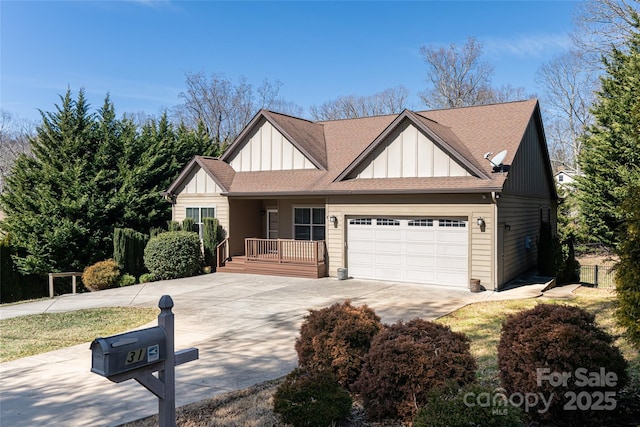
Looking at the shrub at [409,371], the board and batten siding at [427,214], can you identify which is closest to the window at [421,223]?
the board and batten siding at [427,214]

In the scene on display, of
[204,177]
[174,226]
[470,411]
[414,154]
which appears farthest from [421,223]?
[470,411]

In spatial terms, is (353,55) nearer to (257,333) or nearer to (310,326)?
(257,333)

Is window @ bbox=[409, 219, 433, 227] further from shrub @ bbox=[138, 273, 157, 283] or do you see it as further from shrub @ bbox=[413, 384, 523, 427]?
shrub @ bbox=[413, 384, 523, 427]

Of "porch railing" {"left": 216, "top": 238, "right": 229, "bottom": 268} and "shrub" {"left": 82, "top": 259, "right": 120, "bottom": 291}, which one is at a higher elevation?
"porch railing" {"left": 216, "top": 238, "right": 229, "bottom": 268}

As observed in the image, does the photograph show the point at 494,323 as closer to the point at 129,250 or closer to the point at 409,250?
the point at 409,250

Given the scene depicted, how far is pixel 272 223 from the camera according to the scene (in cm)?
2050

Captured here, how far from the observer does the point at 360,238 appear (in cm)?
1641

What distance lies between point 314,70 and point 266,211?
2002 centimetres

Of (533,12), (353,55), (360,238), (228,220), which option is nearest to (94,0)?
(228,220)

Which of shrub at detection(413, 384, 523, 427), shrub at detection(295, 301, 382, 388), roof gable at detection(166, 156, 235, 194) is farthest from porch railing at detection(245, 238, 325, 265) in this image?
shrub at detection(413, 384, 523, 427)

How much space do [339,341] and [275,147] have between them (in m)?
14.5

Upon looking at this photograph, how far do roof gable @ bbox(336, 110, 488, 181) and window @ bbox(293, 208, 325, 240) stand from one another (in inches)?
117

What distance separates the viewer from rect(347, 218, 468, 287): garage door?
14617 mm

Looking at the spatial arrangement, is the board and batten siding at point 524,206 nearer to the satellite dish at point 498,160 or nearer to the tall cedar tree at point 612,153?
the satellite dish at point 498,160
